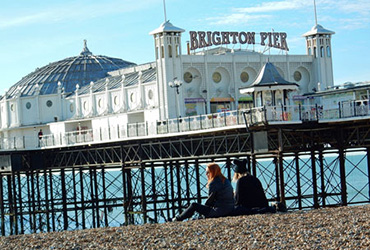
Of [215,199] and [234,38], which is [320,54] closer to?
[234,38]

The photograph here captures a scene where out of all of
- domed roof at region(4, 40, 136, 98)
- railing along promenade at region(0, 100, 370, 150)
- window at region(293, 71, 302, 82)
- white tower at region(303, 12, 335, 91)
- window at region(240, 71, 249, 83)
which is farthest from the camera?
domed roof at region(4, 40, 136, 98)

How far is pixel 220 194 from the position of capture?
878 inches

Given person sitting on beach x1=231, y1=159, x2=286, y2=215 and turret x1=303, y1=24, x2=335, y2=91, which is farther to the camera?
turret x1=303, y1=24, x2=335, y2=91

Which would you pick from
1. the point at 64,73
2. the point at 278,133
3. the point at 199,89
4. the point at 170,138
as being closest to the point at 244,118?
the point at 278,133

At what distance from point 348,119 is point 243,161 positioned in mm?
20111

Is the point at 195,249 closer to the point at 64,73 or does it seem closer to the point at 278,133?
the point at 278,133

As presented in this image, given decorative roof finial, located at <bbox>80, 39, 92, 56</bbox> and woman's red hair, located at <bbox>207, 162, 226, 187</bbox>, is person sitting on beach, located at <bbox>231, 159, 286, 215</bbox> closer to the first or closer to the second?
woman's red hair, located at <bbox>207, 162, 226, 187</bbox>

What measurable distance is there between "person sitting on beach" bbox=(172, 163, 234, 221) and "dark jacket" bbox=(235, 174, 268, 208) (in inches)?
15.6

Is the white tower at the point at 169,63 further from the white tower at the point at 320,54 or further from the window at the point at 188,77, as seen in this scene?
the white tower at the point at 320,54

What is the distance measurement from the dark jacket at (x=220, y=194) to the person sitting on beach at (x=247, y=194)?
0.37 metres

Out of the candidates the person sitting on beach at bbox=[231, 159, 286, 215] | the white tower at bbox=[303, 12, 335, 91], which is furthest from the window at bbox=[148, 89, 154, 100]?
the person sitting on beach at bbox=[231, 159, 286, 215]

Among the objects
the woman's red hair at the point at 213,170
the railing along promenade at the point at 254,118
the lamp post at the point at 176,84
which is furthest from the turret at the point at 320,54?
the woman's red hair at the point at 213,170

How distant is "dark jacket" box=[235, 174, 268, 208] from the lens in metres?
22.6

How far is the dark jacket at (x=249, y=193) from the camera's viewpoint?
74.2 feet
